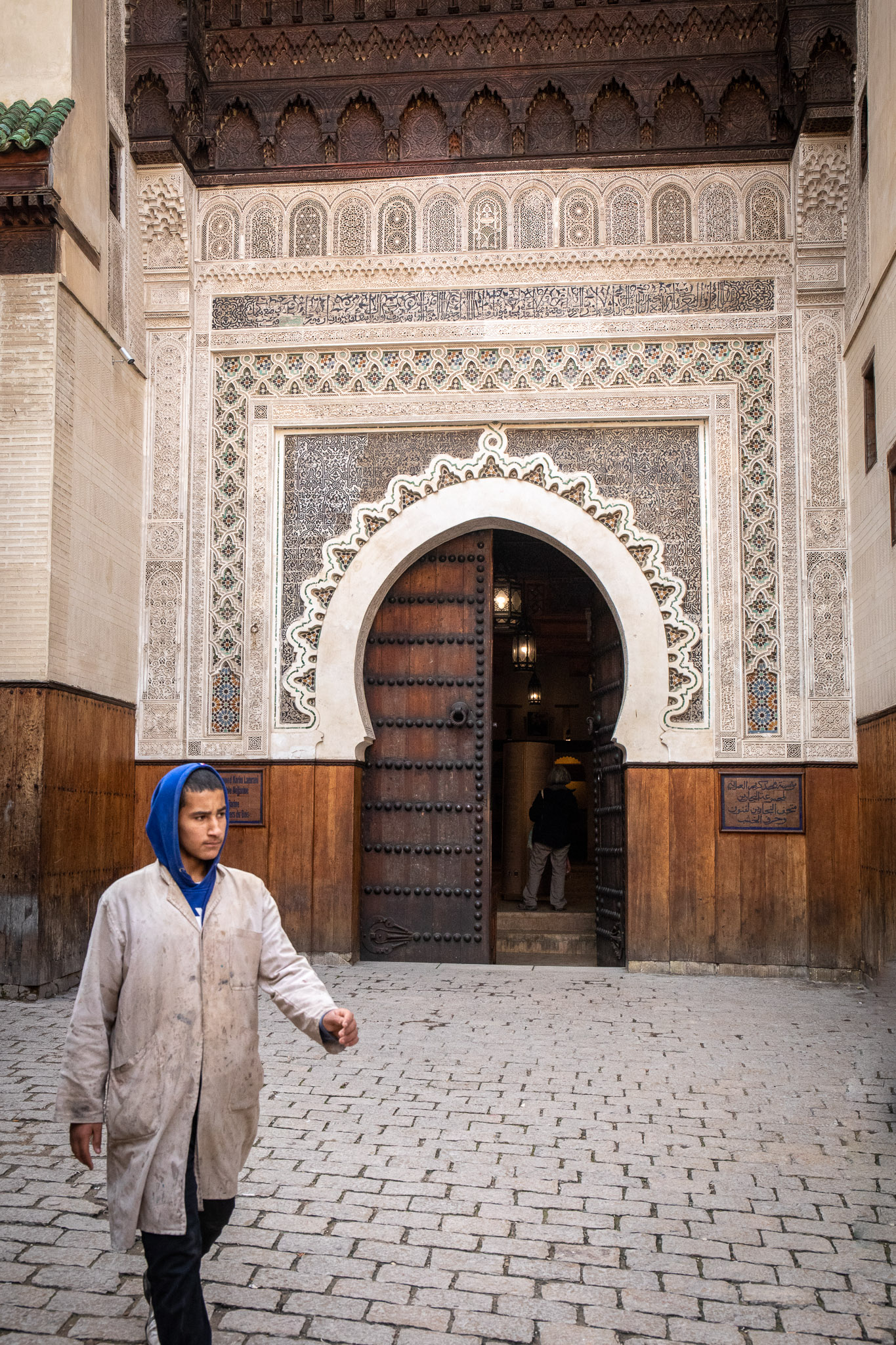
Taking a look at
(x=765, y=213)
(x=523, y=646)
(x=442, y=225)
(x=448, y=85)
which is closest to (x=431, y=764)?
(x=442, y=225)

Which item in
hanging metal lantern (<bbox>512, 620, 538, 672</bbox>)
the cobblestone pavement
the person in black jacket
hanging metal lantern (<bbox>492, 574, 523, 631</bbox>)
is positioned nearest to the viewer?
the cobblestone pavement

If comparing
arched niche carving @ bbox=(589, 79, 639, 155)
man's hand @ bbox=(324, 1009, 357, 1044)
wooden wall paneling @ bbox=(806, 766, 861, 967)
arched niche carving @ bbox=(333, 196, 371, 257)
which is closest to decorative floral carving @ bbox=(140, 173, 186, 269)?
arched niche carving @ bbox=(333, 196, 371, 257)

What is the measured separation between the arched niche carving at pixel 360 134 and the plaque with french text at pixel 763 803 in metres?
4.39

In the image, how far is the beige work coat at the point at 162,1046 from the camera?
1964 mm

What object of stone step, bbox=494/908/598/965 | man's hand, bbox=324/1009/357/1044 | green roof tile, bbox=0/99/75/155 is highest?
green roof tile, bbox=0/99/75/155

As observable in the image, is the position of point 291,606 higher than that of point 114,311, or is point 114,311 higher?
point 114,311

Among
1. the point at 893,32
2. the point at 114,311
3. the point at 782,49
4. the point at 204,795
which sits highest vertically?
the point at 782,49

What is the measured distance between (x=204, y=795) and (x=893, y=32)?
5.34 meters

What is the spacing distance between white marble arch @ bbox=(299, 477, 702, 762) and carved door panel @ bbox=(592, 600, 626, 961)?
23 centimetres

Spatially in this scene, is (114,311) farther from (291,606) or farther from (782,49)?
(782,49)

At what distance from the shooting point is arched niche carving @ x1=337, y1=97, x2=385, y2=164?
701 cm

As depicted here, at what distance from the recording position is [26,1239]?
262 centimetres

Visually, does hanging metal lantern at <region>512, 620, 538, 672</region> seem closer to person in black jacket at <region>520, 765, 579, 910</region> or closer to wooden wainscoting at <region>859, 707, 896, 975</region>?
person in black jacket at <region>520, 765, 579, 910</region>

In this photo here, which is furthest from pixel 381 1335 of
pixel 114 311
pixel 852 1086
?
pixel 114 311
